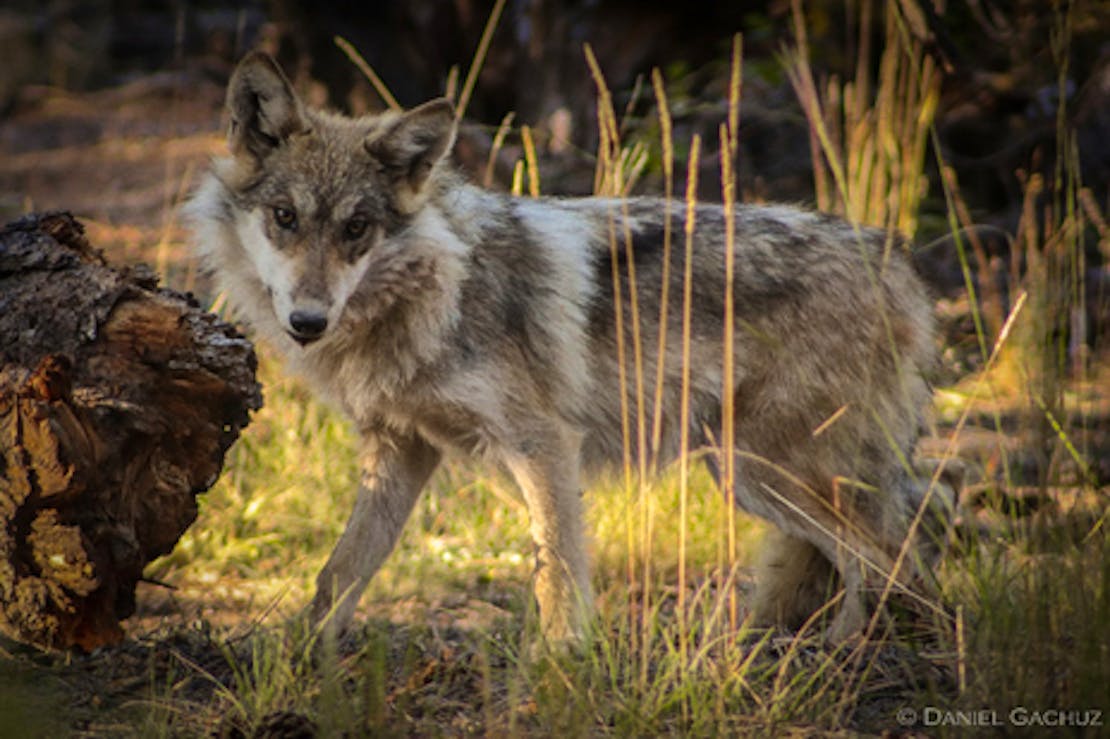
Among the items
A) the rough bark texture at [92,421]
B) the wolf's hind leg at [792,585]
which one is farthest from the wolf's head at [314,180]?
the wolf's hind leg at [792,585]

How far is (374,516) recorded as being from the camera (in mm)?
4145

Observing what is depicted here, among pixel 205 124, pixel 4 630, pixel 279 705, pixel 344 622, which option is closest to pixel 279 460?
pixel 344 622

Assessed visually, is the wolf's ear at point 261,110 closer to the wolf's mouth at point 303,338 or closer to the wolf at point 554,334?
the wolf at point 554,334

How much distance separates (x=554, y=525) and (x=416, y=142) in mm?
1380

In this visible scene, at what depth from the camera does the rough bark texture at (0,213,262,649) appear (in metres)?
3.25

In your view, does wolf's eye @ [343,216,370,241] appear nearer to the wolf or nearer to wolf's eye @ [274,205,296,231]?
the wolf

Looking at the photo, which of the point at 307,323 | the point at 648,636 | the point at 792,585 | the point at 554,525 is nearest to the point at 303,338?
the point at 307,323

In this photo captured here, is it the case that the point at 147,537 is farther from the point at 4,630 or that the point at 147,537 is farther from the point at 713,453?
the point at 713,453

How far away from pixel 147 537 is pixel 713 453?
1972 mm

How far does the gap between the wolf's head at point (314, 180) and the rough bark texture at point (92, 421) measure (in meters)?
0.32

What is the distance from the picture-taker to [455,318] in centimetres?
390

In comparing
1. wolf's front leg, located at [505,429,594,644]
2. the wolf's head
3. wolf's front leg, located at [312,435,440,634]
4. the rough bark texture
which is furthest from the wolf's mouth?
wolf's front leg, located at [505,429,594,644]

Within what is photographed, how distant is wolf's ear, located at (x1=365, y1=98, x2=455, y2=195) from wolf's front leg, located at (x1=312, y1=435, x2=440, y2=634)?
95 cm

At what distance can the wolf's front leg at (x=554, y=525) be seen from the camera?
392cm
